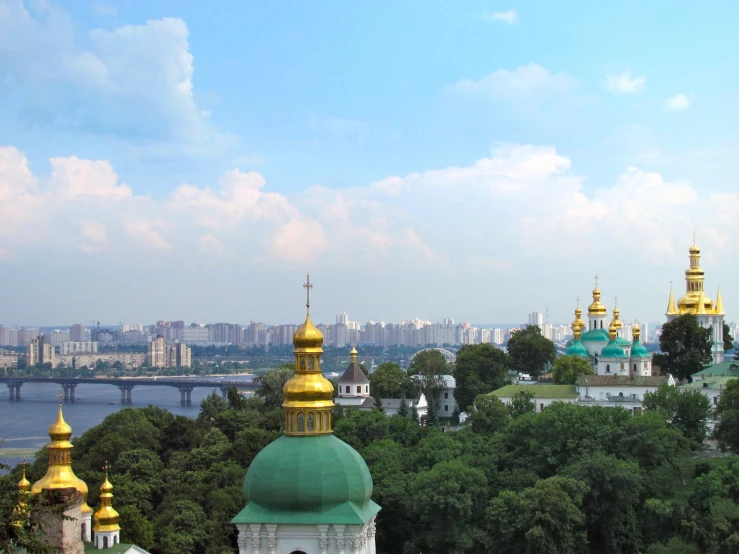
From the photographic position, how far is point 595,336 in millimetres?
52688

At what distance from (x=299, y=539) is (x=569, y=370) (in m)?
32.5

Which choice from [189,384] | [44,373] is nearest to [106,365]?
[44,373]

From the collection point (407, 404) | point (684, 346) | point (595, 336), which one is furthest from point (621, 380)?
point (595, 336)

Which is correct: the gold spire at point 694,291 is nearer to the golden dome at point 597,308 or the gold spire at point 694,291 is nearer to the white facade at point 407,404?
the golden dome at point 597,308

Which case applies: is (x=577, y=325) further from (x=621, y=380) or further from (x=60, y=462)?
(x=60, y=462)

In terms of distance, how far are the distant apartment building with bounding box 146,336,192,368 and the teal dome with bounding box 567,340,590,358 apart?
396ft

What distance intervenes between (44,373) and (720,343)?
323 feet

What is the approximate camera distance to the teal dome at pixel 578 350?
169 feet

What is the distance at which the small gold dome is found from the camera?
16.8 meters

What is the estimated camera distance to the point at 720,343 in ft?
183

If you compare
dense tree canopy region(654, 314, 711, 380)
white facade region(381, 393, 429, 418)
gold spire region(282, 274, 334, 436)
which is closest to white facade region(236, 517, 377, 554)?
gold spire region(282, 274, 334, 436)

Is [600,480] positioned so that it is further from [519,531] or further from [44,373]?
[44,373]

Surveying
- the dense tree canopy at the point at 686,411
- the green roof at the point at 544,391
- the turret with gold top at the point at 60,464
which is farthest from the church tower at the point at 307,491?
the green roof at the point at 544,391

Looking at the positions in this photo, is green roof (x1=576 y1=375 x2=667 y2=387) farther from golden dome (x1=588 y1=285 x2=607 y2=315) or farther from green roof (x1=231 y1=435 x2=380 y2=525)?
green roof (x1=231 y1=435 x2=380 y2=525)
